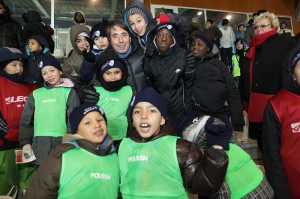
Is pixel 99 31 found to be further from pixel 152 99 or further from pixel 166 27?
pixel 152 99

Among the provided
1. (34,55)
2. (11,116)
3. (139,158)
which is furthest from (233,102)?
(34,55)

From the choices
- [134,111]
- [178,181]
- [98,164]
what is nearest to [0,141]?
[98,164]

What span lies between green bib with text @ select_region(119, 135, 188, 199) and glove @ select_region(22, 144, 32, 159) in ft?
3.86

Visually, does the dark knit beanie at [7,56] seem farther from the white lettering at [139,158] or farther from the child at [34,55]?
the white lettering at [139,158]

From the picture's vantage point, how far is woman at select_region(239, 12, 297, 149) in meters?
3.09

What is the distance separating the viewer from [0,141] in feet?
9.88

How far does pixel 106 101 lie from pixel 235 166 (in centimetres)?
132

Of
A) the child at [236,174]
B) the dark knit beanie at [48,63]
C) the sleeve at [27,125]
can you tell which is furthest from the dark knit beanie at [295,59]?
Result: the sleeve at [27,125]

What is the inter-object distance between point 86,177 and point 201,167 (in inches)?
33.3

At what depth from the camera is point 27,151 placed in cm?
277

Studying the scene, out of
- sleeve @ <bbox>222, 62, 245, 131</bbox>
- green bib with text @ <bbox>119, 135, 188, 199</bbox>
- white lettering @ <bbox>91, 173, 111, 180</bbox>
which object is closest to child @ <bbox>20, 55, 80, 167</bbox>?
white lettering @ <bbox>91, 173, 111, 180</bbox>

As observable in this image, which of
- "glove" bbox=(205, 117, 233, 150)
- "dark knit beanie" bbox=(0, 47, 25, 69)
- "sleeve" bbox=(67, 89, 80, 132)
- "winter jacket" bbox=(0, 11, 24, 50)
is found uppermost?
"winter jacket" bbox=(0, 11, 24, 50)

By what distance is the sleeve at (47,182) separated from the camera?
6.63 feet

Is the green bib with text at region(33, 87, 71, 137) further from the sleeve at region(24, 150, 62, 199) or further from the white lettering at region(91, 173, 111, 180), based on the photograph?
the white lettering at region(91, 173, 111, 180)
